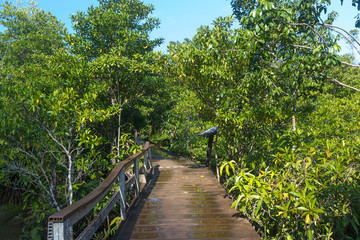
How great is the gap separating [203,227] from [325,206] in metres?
2.04

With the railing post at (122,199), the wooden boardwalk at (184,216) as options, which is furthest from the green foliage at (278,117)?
the railing post at (122,199)

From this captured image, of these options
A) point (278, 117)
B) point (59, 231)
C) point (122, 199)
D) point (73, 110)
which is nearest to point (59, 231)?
point (59, 231)

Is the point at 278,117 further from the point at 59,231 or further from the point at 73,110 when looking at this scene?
the point at 59,231

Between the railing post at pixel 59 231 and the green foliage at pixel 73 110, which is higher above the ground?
the green foliage at pixel 73 110

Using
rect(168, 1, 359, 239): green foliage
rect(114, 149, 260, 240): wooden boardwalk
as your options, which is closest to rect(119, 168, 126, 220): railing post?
rect(114, 149, 260, 240): wooden boardwalk

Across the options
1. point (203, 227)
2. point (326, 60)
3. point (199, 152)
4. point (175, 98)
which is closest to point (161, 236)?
point (203, 227)

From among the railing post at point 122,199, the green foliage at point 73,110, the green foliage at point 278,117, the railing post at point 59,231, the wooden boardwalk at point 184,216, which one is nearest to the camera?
the railing post at point 59,231

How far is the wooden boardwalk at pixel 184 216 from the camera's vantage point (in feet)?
12.6

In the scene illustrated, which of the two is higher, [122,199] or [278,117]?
[278,117]

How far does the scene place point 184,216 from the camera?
15.4 feet

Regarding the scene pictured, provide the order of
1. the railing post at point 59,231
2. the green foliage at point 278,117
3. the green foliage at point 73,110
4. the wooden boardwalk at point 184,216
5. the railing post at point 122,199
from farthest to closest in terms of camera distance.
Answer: the green foliage at point 73,110 → the railing post at point 122,199 → the wooden boardwalk at point 184,216 → the green foliage at point 278,117 → the railing post at point 59,231

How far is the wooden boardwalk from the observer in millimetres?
3842

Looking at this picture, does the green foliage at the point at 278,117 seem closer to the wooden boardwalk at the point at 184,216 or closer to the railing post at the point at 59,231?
the wooden boardwalk at the point at 184,216

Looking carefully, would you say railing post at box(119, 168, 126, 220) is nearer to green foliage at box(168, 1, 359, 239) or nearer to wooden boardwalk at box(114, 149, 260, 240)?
wooden boardwalk at box(114, 149, 260, 240)
